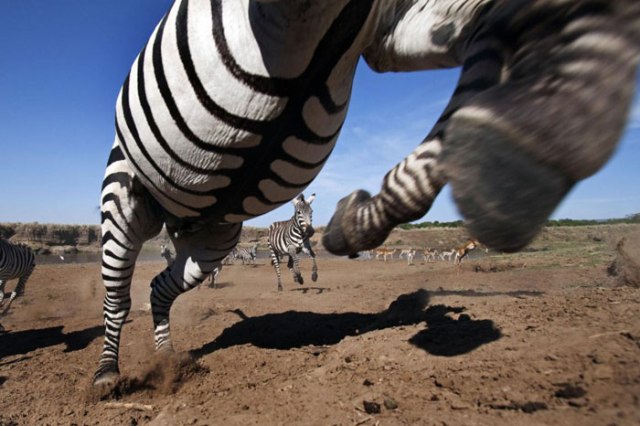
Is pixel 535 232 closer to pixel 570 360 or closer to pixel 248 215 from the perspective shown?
pixel 570 360

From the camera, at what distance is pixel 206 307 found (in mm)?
7754

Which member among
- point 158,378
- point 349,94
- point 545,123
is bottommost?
point 158,378

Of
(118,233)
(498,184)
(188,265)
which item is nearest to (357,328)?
(188,265)

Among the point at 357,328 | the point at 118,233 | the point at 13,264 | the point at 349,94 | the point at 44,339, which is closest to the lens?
the point at 349,94

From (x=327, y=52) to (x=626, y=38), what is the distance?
1025 mm

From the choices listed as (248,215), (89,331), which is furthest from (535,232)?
(89,331)

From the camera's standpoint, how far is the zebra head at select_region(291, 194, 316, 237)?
14602mm

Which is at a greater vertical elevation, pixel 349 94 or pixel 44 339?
pixel 349 94

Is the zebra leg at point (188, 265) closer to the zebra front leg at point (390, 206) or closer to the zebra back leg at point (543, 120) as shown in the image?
the zebra front leg at point (390, 206)

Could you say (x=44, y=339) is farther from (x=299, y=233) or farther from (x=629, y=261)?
(x=629, y=261)

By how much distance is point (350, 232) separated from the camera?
1.50 metres

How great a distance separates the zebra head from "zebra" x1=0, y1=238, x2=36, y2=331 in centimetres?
873

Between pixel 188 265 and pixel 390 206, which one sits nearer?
pixel 390 206

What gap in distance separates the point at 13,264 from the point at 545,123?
12.3 meters
